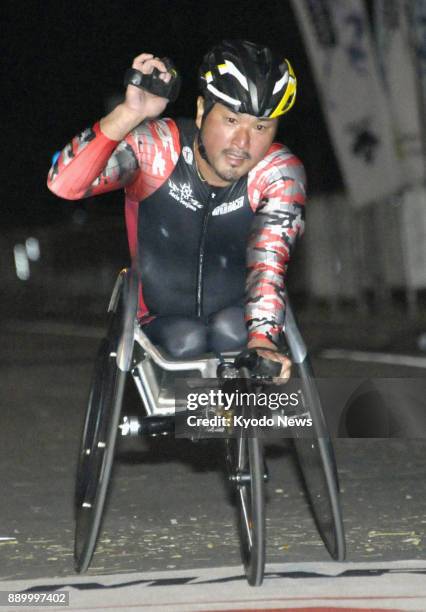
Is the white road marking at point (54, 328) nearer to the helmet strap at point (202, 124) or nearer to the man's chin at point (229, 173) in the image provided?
the helmet strap at point (202, 124)

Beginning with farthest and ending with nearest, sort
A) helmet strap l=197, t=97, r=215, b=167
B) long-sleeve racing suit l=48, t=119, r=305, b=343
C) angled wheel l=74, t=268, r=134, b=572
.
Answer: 1. helmet strap l=197, t=97, r=215, b=167
2. long-sleeve racing suit l=48, t=119, r=305, b=343
3. angled wheel l=74, t=268, r=134, b=572

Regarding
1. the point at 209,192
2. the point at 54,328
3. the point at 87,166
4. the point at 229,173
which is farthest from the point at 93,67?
the point at 87,166

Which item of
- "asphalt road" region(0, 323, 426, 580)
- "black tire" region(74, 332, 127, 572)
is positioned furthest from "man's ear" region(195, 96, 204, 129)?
"asphalt road" region(0, 323, 426, 580)

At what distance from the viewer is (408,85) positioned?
57.5 feet

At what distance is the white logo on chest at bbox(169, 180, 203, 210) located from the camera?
586 centimetres

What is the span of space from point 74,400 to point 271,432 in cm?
594

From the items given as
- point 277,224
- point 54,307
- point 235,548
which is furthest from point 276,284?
point 54,307

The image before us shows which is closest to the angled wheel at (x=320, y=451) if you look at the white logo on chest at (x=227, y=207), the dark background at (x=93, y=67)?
the white logo on chest at (x=227, y=207)

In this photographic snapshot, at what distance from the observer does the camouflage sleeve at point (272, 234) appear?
564cm

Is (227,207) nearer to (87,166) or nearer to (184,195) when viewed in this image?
(184,195)

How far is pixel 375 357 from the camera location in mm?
14508

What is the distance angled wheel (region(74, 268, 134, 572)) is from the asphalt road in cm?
19

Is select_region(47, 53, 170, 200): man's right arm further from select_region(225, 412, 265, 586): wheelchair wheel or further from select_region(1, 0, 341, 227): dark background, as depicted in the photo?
select_region(1, 0, 341, 227): dark background

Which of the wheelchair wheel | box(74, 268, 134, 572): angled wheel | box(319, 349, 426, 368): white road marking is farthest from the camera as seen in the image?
box(319, 349, 426, 368): white road marking
